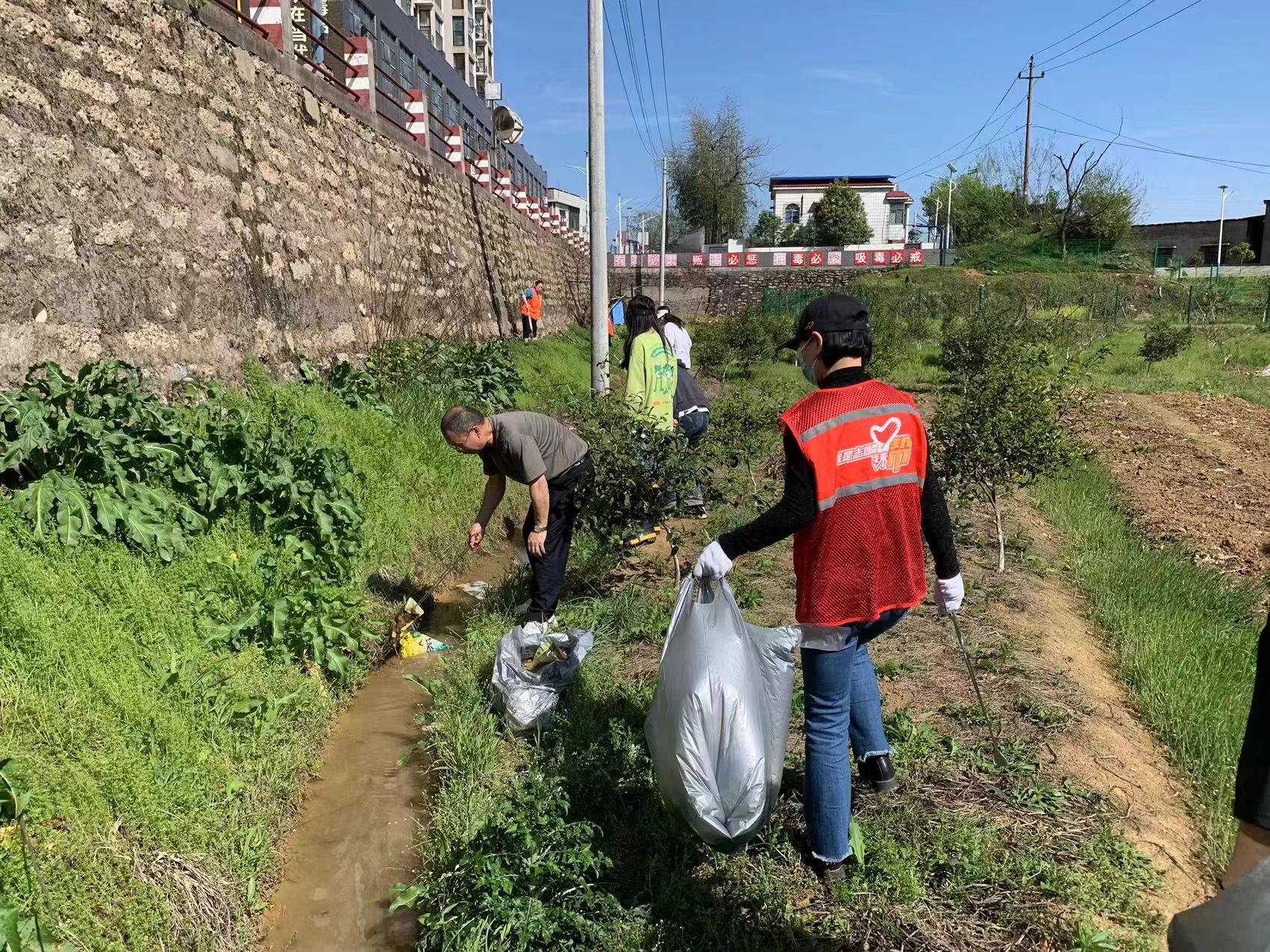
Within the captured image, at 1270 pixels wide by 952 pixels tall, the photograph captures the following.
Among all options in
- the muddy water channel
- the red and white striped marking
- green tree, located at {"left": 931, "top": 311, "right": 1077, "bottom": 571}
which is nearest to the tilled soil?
green tree, located at {"left": 931, "top": 311, "right": 1077, "bottom": 571}

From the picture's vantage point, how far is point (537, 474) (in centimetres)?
432

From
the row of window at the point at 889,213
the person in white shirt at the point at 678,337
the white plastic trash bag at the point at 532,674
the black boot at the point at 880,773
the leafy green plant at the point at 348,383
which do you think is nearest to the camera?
the black boot at the point at 880,773

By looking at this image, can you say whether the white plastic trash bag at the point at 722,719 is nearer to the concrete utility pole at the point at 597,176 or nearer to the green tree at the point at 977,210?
the concrete utility pole at the point at 597,176

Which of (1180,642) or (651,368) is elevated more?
(651,368)

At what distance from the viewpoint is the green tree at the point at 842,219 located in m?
53.1

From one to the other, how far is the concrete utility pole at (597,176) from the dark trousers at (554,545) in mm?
5361

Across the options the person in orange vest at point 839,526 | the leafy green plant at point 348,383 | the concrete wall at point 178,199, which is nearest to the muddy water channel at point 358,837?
the person in orange vest at point 839,526

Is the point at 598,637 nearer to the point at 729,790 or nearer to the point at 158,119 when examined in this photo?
the point at 729,790

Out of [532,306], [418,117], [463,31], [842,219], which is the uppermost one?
[463,31]

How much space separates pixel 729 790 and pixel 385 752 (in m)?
2.09

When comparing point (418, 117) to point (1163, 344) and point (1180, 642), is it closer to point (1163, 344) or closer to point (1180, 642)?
point (1180, 642)

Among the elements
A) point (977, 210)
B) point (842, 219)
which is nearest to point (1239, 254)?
point (977, 210)

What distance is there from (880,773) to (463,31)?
60914 millimetres

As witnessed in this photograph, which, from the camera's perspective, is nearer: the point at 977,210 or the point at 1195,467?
the point at 1195,467
